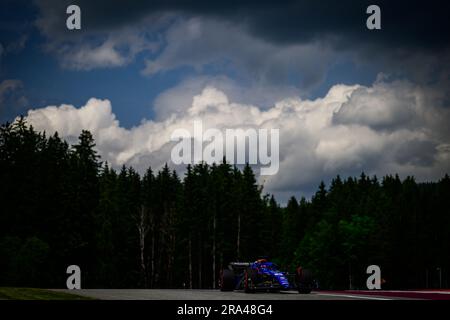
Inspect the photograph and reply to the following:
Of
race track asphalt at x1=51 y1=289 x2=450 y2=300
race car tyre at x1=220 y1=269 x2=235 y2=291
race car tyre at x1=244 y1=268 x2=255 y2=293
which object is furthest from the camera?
race car tyre at x1=220 y1=269 x2=235 y2=291

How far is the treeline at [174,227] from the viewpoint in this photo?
7575cm

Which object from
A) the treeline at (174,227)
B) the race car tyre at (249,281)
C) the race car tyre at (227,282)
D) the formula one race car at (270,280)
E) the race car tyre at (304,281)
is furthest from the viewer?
the treeline at (174,227)

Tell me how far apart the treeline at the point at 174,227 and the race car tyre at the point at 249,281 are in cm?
4203

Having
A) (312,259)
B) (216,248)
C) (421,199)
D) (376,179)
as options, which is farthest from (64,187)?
(376,179)

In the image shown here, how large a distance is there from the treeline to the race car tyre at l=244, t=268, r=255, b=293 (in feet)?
138

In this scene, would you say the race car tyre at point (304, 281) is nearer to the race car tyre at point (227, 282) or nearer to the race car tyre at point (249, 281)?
the race car tyre at point (249, 281)

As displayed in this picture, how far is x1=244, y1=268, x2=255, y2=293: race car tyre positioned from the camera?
86.7ft

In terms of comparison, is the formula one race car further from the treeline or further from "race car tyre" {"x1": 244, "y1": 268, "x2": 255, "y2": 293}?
the treeline

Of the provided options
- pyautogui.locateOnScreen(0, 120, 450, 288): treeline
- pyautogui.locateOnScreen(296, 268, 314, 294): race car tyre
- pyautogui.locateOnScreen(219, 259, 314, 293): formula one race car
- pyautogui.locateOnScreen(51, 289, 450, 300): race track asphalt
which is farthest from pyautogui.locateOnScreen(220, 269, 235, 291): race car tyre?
pyautogui.locateOnScreen(0, 120, 450, 288): treeline

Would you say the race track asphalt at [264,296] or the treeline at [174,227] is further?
the treeline at [174,227]

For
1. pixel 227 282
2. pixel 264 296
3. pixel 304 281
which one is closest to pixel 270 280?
pixel 304 281

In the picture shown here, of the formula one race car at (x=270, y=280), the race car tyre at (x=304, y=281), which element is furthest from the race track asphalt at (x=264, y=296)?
the formula one race car at (x=270, y=280)
